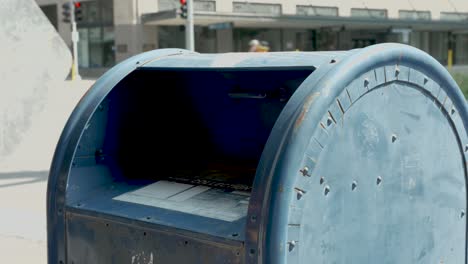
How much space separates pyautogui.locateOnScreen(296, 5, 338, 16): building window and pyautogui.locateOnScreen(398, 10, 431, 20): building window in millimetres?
4933

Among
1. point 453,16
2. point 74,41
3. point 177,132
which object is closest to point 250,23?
point 74,41

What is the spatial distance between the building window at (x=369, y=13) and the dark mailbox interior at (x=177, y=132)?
34.1 meters

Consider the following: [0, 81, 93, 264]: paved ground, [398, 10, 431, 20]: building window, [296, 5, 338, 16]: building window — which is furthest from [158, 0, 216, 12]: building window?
[0, 81, 93, 264]: paved ground

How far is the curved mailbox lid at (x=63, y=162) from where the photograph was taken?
2932 millimetres

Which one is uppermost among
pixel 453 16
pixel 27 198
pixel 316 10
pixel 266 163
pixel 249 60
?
pixel 316 10

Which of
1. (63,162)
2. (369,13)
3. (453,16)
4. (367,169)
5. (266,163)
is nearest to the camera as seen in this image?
(266,163)

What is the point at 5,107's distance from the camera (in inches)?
337

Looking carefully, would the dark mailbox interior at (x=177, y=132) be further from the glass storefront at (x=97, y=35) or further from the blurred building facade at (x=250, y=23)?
the glass storefront at (x=97, y=35)

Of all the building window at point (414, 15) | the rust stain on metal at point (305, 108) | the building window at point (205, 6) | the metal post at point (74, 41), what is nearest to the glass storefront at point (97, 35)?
the building window at point (205, 6)

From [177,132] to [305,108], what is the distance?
1.43 metres

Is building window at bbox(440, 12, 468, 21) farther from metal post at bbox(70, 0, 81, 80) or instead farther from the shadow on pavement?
the shadow on pavement

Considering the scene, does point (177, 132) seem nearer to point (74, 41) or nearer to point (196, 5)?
point (74, 41)

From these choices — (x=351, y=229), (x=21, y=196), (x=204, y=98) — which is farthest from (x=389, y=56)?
(x=21, y=196)

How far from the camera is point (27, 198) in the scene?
7246 mm
